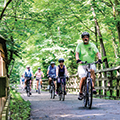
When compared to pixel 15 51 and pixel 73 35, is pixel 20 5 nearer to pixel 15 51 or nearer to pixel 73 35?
pixel 15 51

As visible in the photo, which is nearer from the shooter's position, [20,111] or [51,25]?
[20,111]

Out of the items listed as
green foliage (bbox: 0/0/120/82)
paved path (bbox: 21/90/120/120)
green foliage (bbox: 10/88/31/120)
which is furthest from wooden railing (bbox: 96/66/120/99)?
green foliage (bbox: 10/88/31/120)

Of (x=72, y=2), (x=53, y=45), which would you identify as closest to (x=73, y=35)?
(x=53, y=45)

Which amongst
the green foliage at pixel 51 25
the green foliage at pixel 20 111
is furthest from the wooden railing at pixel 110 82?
the green foliage at pixel 20 111

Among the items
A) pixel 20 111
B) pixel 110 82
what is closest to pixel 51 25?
pixel 110 82

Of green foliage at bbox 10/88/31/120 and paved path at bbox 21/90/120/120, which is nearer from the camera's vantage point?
paved path at bbox 21/90/120/120

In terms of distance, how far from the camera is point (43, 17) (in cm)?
1088

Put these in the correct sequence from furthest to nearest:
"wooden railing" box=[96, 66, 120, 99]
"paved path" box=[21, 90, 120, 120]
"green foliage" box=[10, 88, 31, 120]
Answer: "wooden railing" box=[96, 66, 120, 99], "green foliage" box=[10, 88, 31, 120], "paved path" box=[21, 90, 120, 120]

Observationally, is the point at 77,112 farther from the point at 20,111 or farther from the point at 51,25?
the point at 51,25

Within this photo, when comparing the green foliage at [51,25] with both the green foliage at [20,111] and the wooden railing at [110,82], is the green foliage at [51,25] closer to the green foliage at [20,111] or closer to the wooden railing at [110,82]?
the wooden railing at [110,82]

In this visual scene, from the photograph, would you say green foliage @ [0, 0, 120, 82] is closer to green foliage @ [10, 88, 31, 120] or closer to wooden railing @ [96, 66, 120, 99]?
wooden railing @ [96, 66, 120, 99]

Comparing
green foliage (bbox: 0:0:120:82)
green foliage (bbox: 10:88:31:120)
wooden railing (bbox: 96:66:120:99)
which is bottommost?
green foliage (bbox: 10:88:31:120)

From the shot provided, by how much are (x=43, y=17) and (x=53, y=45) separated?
30.1ft

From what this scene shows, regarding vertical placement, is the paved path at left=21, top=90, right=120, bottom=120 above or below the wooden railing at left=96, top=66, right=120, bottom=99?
below
